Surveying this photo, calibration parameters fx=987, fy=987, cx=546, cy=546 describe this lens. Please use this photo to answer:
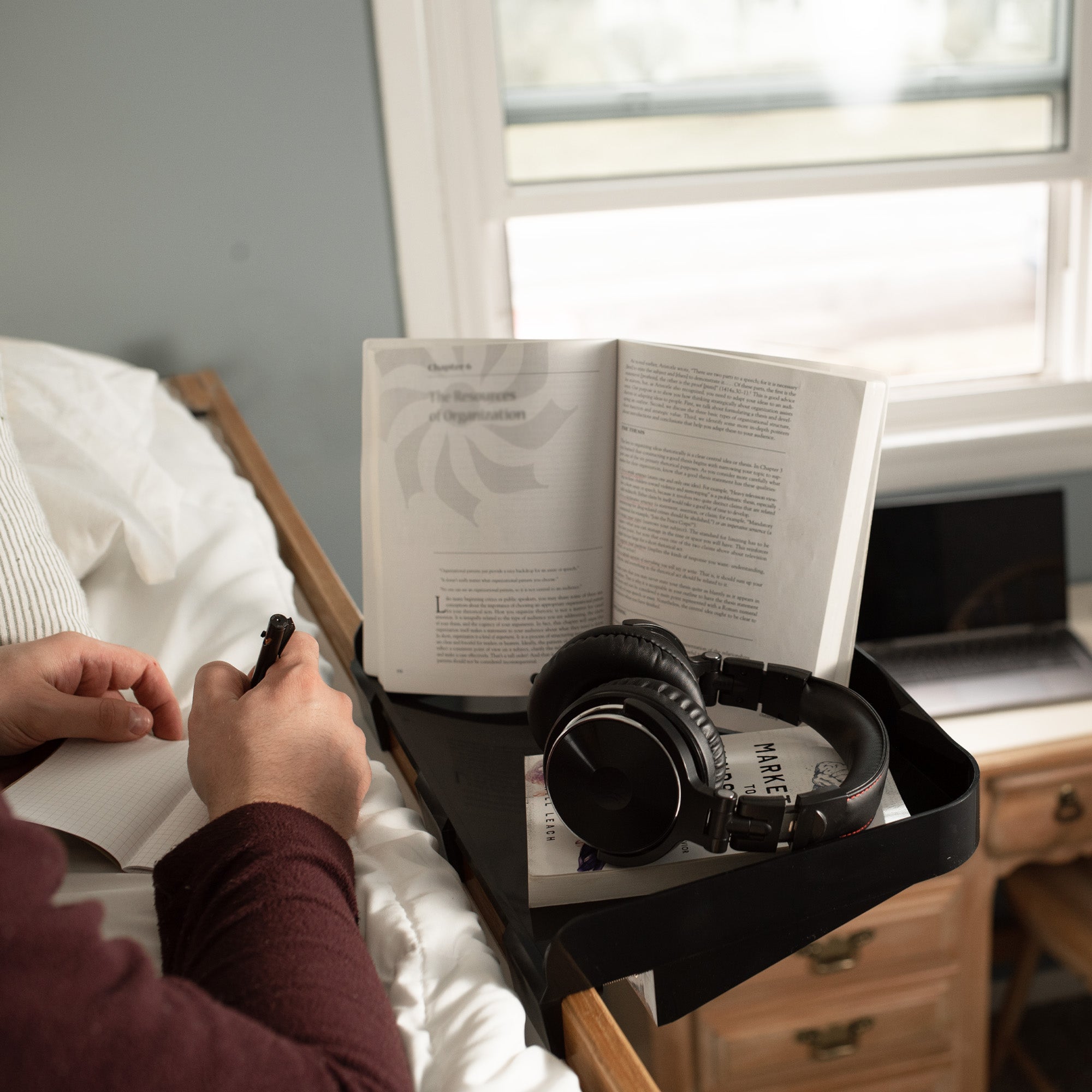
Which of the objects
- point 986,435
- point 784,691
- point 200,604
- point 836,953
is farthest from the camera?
point 986,435

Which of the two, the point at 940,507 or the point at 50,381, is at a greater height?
the point at 50,381

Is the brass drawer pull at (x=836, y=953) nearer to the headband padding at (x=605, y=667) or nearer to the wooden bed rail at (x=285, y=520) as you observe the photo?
the wooden bed rail at (x=285, y=520)

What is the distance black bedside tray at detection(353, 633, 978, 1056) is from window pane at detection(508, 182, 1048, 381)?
3.81ft

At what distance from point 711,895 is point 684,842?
0.05 m

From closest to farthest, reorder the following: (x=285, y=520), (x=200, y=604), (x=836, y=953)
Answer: (x=200, y=604) < (x=285, y=520) < (x=836, y=953)

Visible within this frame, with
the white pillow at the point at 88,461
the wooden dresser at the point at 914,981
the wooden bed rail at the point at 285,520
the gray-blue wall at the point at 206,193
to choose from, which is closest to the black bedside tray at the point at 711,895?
the wooden bed rail at the point at 285,520

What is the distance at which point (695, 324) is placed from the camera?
1.74 m

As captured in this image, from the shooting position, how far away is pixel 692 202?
158 centimetres

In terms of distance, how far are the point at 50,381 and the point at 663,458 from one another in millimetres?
689

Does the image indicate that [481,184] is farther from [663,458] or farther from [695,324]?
[663,458]

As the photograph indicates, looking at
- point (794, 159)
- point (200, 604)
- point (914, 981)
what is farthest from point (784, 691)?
point (794, 159)

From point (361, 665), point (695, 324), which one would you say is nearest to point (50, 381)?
point (361, 665)

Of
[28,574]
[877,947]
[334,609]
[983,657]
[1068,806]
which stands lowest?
[877,947]

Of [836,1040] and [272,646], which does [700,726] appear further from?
[836,1040]
